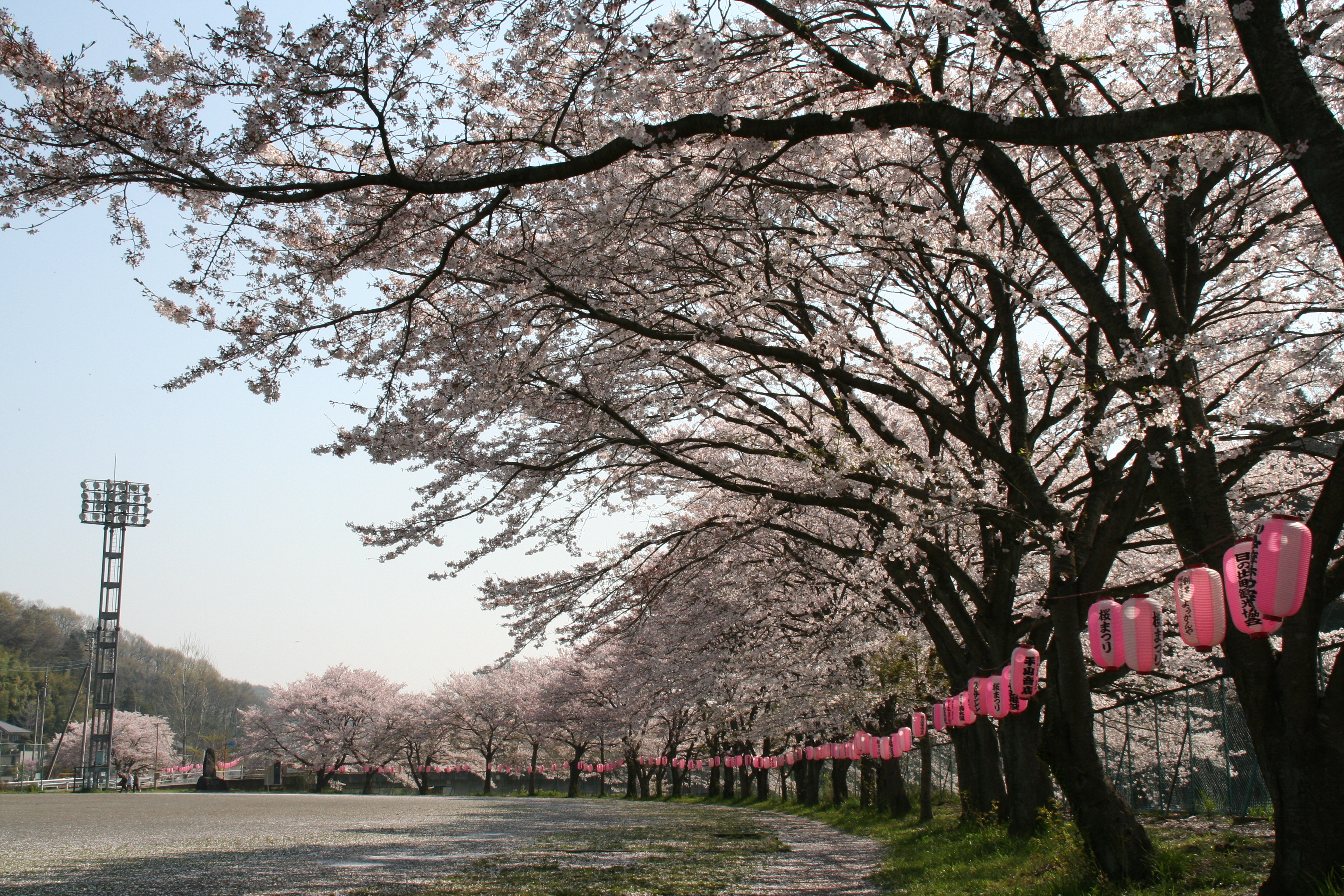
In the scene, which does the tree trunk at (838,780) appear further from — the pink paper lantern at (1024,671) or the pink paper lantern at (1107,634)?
the pink paper lantern at (1107,634)

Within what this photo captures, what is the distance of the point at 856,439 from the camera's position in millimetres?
9281

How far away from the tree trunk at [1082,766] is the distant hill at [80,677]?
72.5m

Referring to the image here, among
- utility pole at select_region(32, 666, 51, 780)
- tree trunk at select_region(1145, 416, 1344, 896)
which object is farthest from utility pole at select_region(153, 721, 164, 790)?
tree trunk at select_region(1145, 416, 1344, 896)

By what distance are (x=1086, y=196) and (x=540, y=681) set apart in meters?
47.0

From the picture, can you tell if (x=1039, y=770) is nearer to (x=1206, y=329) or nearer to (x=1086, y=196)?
(x=1206, y=329)

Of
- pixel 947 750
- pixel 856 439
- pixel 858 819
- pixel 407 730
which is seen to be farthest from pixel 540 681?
pixel 856 439

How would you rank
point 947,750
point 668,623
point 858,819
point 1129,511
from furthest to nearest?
point 947,750
point 858,819
point 668,623
point 1129,511

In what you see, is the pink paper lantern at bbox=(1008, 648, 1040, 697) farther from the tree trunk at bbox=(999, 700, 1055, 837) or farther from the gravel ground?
the gravel ground

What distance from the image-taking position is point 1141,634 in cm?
603

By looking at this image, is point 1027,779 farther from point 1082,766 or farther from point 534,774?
point 534,774

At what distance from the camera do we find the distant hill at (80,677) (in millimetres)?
76188

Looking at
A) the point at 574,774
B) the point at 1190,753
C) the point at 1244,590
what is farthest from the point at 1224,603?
the point at 574,774

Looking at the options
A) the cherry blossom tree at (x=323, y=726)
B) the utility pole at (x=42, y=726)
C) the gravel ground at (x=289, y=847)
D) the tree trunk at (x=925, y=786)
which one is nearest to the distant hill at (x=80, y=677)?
the utility pole at (x=42, y=726)

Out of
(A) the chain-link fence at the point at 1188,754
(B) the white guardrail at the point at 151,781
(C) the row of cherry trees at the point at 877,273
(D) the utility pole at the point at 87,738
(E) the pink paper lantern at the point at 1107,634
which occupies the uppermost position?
(C) the row of cherry trees at the point at 877,273
